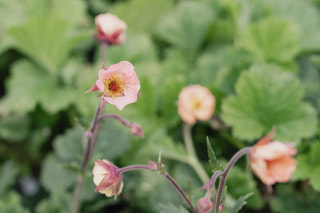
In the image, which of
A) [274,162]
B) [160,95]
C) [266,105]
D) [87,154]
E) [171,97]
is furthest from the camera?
[160,95]

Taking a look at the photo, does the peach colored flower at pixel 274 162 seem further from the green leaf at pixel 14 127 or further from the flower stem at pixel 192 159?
the green leaf at pixel 14 127

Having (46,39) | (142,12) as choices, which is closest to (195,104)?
(46,39)

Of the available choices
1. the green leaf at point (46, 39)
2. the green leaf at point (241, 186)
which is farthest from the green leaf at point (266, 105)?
the green leaf at point (46, 39)

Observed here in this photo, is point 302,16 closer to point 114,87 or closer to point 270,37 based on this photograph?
point 270,37

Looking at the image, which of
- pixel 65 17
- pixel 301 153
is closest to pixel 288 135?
pixel 301 153

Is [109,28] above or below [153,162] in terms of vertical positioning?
above

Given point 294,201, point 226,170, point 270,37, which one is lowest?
point 294,201

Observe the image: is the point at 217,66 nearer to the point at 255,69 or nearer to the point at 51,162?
the point at 255,69
